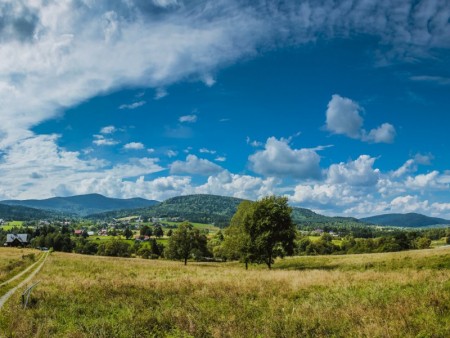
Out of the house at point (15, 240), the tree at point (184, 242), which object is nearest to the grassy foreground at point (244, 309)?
the tree at point (184, 242)

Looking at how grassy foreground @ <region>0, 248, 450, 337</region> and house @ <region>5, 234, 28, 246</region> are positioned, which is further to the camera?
house @ <region>5, 234, 28, 246</region>

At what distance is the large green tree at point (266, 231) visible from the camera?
4531 cm

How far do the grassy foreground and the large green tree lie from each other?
22.3m

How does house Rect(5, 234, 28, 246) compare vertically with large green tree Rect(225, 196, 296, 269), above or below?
below

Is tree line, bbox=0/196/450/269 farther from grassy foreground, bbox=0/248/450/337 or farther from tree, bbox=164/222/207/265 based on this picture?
grassy foreground, bbox=0/248/450/337

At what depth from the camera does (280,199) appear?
46.9 metres

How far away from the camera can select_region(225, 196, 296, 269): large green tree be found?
149ft

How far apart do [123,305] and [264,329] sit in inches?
323

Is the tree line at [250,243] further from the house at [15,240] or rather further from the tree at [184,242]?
the house at [15,240]

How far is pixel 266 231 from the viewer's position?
4544cm

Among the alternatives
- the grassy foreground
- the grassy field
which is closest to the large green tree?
the grassy foreground

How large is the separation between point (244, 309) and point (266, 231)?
30.0 m

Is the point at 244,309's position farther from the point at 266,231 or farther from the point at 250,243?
the point at 250,243

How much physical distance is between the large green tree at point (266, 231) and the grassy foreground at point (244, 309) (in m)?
22.3
